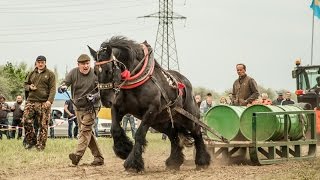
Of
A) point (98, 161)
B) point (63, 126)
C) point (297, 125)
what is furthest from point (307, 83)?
point (63, 126)

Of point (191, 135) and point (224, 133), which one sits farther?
point (224, 133)

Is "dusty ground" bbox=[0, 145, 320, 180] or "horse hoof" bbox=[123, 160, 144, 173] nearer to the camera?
"dusty ground" bbox=[0, 145, 320, 180]

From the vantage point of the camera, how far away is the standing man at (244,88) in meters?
14.2

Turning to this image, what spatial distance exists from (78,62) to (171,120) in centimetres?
213

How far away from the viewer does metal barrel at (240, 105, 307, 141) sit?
12.8 meters

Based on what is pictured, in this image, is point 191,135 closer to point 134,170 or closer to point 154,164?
point 154,164

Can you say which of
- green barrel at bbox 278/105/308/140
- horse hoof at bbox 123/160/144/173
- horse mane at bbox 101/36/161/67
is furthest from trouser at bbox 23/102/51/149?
green barrel at bbox 278/105/308/140

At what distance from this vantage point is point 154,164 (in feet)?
42.9

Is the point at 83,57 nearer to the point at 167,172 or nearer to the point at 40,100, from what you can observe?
the point at 167,172

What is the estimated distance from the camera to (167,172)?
36.1ft

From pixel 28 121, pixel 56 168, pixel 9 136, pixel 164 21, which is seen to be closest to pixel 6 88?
pixel 164 21

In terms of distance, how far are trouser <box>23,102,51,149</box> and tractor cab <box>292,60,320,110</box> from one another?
783 cm

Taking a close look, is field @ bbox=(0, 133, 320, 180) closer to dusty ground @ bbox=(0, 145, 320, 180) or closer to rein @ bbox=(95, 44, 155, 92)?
dusty ground @ bbox=(0, 145, 320, 180)

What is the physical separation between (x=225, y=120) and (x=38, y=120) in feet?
14.3
